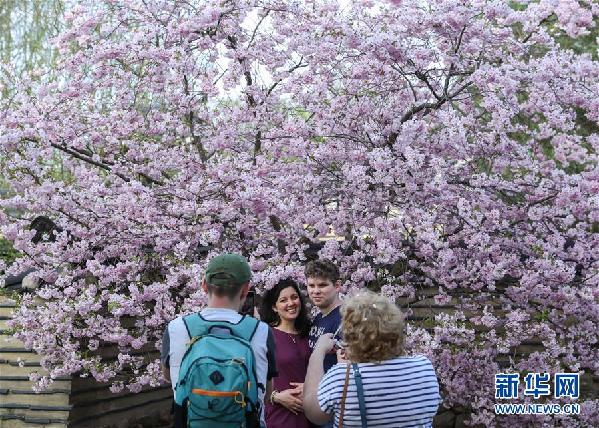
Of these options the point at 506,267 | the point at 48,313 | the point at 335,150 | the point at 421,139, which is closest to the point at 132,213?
the point at 48,313

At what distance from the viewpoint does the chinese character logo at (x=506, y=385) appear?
7.71 metres

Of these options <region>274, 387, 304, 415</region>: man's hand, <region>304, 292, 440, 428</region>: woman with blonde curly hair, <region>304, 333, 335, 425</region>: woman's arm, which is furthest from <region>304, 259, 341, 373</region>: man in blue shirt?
<region>304, 292, 440, 428</region>: woman with blonde curly hair

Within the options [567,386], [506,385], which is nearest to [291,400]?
[506,385]

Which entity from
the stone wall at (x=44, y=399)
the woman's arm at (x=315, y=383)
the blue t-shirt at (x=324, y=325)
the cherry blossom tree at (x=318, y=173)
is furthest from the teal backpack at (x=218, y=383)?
the stone wall at (x=44, y=399)

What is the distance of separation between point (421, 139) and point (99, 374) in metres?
3.29

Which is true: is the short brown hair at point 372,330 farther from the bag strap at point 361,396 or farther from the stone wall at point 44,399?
the stone wall at point 44,399

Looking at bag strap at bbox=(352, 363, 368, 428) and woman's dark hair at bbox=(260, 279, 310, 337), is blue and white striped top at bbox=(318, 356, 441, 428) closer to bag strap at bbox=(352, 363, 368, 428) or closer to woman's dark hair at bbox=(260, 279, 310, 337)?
bag strap at bbox=(352, 363, 368, 428)

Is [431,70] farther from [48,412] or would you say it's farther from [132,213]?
[48,412]

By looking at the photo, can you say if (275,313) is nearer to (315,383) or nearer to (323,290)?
(323,290)

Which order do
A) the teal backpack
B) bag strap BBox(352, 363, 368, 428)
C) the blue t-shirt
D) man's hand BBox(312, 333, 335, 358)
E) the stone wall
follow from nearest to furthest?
bag strap BBox(352, 363, 368, 428) → the teal backpack → man's hand BBox(312, 333, 335, 358) → the blue t-shirt → the stone wall

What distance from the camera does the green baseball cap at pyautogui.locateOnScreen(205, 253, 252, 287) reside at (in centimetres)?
367

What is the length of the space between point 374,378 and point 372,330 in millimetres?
176

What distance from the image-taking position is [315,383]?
3662 mm

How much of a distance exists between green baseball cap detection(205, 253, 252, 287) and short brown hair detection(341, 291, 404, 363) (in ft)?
1.66
